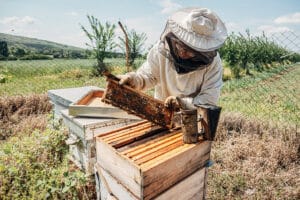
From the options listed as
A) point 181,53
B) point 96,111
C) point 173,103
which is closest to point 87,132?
point 96,111

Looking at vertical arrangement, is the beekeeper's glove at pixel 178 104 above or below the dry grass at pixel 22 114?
above

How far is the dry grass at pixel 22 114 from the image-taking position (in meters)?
4.82

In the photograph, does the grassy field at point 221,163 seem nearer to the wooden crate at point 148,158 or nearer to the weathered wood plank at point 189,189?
the wooden crate at point 148,158

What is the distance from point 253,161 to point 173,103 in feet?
8.67

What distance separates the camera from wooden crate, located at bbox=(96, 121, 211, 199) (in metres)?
1.49

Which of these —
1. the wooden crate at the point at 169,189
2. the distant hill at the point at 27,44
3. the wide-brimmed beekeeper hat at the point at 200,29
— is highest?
the distant hill at the point at 27,44

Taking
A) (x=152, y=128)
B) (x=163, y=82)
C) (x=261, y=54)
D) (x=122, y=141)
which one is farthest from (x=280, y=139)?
(x=261, y=54)

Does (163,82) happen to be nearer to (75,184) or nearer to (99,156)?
(99,156)

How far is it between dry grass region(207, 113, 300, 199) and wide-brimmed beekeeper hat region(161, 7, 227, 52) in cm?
219

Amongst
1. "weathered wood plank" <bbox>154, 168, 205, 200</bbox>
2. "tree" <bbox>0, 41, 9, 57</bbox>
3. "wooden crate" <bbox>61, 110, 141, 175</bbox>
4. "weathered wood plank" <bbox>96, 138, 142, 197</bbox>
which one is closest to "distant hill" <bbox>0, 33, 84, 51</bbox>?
"tree" <bbox>0, 41, 9, 57</bbox>

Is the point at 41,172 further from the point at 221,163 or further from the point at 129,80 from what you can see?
the point at 221,163

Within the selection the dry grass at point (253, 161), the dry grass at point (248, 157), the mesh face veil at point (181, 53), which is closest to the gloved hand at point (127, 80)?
the mesh face veil at point (181, 53)

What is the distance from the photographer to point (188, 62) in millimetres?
2035

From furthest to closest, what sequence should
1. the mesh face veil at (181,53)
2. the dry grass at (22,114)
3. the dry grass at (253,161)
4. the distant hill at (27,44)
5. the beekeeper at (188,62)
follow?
the distant hill at (27,44) → the dry grass at (22,114) → the dry grass at (253,161) → the mesh face veil at (181,53) → the beekeeper at (188,62)
